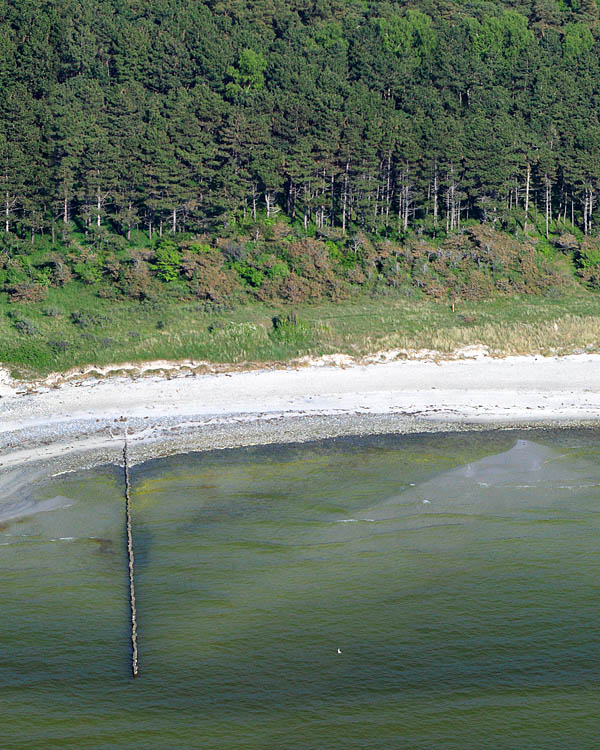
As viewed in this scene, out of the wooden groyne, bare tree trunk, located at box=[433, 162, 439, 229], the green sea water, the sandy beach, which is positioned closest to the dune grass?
the sandy beach

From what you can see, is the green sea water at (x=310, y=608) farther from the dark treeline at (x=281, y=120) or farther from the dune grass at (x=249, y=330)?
the dark treeline at (x=281, y=120)

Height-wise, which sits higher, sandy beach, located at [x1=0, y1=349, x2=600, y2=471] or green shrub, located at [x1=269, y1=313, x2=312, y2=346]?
green shrub, located at [x1=269, y1=313, x2=312, y2=346]

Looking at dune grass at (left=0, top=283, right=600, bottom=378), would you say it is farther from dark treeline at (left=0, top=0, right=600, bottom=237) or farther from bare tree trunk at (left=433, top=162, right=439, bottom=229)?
bare tree trunk at (left=433, top=162, right=439, bottom=229)

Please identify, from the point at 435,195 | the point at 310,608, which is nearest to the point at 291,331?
the point at 435,195

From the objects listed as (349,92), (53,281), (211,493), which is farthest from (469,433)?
(349,92)

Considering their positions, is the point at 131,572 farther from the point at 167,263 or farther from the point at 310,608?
the point at 167,263

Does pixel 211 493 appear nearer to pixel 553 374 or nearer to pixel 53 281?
pixel 553 374

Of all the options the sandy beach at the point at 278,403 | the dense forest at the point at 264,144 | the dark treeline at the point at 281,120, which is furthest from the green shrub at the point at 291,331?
the dark treeline at the point at 281,120
